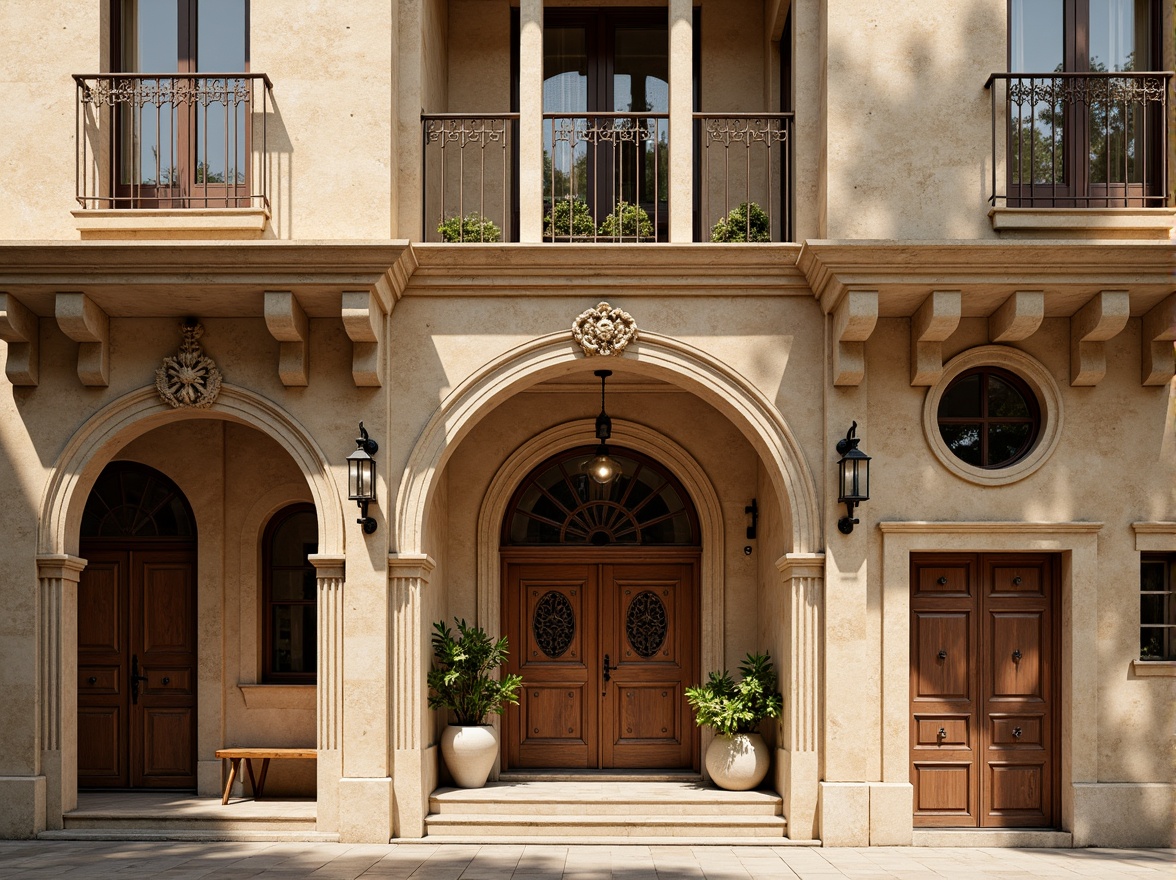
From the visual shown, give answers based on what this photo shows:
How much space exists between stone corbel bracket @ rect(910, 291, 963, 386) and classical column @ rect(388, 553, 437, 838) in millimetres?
4319

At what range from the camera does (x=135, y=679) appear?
11.5 metres

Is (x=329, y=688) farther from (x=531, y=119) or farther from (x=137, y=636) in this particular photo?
(x=531, y=119)

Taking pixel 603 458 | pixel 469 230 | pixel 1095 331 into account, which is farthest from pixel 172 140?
pixel 1095 331

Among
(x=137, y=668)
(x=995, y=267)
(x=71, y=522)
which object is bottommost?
(x=137, y=668)

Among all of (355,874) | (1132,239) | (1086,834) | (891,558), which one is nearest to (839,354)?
(891,558)

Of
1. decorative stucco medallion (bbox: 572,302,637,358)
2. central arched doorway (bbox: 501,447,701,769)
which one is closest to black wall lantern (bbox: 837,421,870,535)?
decorative stucco medallion (bbox: 572,302,637,358)

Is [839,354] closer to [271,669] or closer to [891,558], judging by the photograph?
[891,558]

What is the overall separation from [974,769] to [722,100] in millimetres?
6494

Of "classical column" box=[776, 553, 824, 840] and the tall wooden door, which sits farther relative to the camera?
the tall wooden door

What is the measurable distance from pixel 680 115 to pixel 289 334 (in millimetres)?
3690

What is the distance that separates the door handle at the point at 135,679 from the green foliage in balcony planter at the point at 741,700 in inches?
209

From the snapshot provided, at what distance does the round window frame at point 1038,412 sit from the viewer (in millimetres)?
9781

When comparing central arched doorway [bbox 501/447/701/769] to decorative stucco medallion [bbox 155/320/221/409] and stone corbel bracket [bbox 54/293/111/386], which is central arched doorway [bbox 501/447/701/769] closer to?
decorative stucco medallion [bbox 155/320/221/409]

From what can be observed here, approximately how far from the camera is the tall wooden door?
9.87 metres
